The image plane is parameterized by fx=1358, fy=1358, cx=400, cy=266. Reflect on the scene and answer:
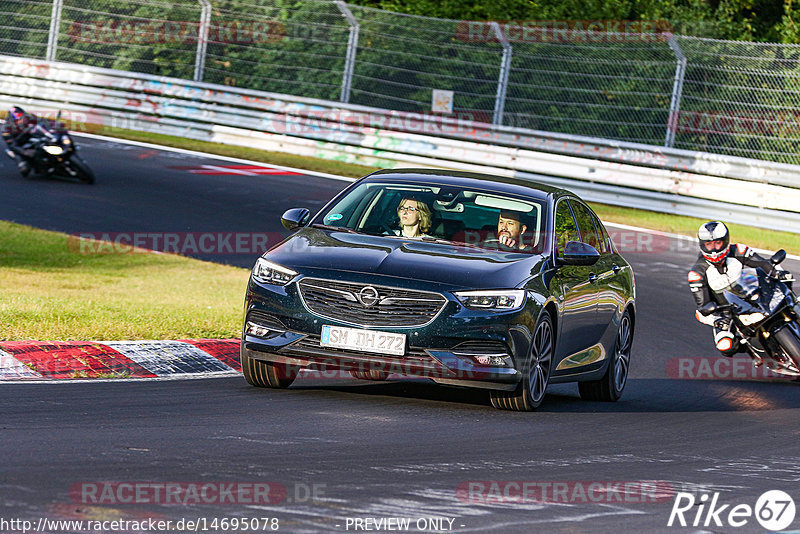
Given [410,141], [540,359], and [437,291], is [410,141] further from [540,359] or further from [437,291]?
[437,291]

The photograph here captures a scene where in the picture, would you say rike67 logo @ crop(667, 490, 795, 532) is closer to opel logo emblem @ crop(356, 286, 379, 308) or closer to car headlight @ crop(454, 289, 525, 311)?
car headlight @ crop(454, 289, 525, 311)

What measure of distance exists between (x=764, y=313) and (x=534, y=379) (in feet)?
13.1

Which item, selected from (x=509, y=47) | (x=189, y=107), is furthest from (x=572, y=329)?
(x=189, y=107)

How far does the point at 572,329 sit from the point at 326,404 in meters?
2.07

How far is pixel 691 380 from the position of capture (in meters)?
12.6

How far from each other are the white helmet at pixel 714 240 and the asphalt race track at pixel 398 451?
119 cm

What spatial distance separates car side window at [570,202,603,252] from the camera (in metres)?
10.8

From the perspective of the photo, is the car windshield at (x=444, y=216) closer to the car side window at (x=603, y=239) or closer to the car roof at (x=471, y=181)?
the car roof at (x=471, y=181)

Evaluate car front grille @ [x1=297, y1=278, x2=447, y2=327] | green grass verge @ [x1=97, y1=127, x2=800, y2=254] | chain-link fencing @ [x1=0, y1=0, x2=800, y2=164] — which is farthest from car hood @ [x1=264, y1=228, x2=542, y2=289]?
chain-link fencing @ [x1=0, y1=0, x2=800, y2=164]

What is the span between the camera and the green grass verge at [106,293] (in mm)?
11137

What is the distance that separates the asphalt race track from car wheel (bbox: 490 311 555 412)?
116 millimetres

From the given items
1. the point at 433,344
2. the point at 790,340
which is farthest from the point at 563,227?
the point at 790,340

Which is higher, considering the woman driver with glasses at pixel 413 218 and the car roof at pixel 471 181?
the car roof at pixel 471 181

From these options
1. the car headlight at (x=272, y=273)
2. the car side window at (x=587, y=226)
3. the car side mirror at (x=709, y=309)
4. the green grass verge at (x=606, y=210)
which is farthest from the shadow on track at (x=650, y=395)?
the green grass verge at (x=606, y=210)
